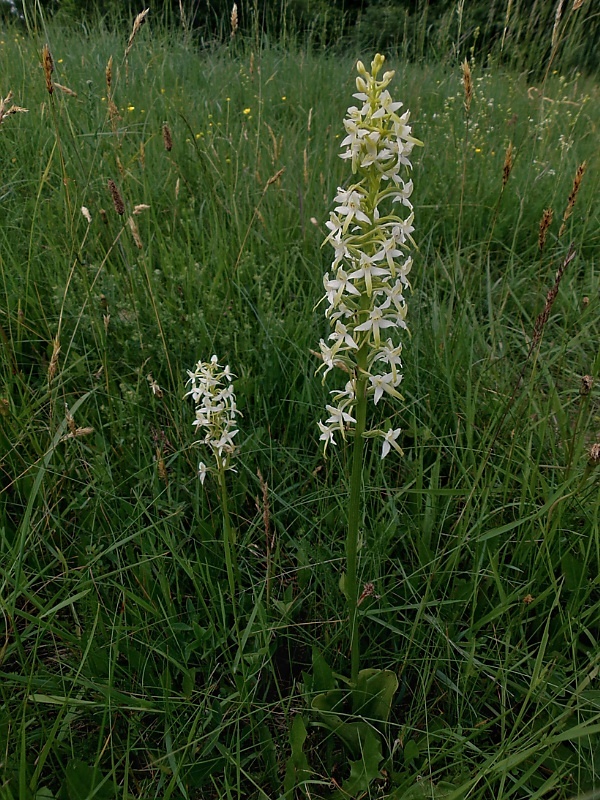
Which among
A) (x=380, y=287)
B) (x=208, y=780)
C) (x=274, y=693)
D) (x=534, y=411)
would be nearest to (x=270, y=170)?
(x=534, y=411)

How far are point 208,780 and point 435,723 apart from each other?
575 mm

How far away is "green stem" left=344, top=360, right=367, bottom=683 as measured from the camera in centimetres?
136

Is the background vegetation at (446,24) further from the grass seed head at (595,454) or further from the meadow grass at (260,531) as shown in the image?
the grass seed head at (595,454)

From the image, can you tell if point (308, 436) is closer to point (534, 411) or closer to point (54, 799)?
point (534, 411)

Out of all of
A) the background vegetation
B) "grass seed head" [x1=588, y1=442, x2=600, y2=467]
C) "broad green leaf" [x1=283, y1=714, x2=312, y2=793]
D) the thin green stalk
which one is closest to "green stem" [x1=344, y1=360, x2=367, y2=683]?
"broad green leaf" [x1=283, y1=714, x2=312, y2=793]

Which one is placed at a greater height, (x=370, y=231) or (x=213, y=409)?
(x=370, y=231)

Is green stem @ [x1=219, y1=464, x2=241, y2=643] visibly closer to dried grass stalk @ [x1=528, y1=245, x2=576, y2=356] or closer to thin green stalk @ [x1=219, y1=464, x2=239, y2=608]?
thin green stalk @ [x1=219, y1=464, x2=239, y2=608]

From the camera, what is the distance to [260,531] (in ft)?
6.18

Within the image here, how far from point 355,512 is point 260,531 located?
1.79 ft

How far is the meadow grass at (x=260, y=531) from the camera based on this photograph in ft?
4.59

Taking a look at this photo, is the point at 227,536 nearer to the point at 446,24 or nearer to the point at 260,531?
the point at 260,531

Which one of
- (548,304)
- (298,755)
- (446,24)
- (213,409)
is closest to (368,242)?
(548,304)

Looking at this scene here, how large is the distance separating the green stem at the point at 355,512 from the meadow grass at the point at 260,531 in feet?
0.31

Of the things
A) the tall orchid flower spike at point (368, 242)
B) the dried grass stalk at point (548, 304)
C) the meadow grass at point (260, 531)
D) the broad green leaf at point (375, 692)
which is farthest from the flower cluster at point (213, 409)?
the dried grass stalk at point (548, 304)
